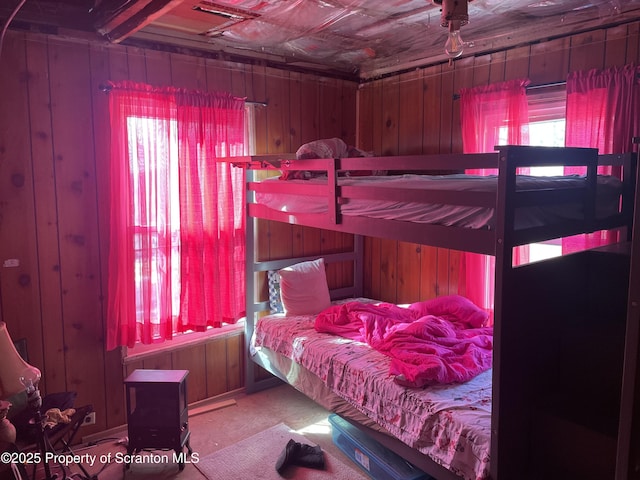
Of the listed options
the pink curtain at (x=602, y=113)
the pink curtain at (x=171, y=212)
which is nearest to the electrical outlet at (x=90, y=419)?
the pink curtain at (x=171, y=212)

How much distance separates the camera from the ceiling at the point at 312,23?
2.63 m

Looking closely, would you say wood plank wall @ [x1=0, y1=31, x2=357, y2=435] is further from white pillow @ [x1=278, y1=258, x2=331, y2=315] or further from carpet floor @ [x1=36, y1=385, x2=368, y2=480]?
white pillow @ [x1=278, y1=258, x2=331, y2=315]

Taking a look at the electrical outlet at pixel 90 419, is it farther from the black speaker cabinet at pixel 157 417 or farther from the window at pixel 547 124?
the window at pixel 547 124

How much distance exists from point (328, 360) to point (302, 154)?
1226mm

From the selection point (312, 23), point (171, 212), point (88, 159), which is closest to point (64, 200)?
point (88, 159)

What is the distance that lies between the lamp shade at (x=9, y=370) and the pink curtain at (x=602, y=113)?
2.86m

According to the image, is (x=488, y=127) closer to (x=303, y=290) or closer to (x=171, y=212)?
(x=303, y=290)

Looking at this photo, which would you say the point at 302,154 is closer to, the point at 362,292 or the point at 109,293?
the point at 109,293

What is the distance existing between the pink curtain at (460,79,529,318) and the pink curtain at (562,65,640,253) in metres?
0.29

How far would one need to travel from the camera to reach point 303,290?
3.71m

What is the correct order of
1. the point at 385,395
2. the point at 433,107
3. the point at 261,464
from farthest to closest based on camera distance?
the point at 433,107 < the point at 261,464 < the point at 385,395

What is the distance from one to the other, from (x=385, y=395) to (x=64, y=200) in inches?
84.0

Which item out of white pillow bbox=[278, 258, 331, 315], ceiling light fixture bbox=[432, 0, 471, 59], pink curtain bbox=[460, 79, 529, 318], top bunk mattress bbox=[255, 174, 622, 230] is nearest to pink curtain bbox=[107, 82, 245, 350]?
white pillow bbox=[278, 258, 331, 315]

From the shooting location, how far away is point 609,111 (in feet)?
8.73
